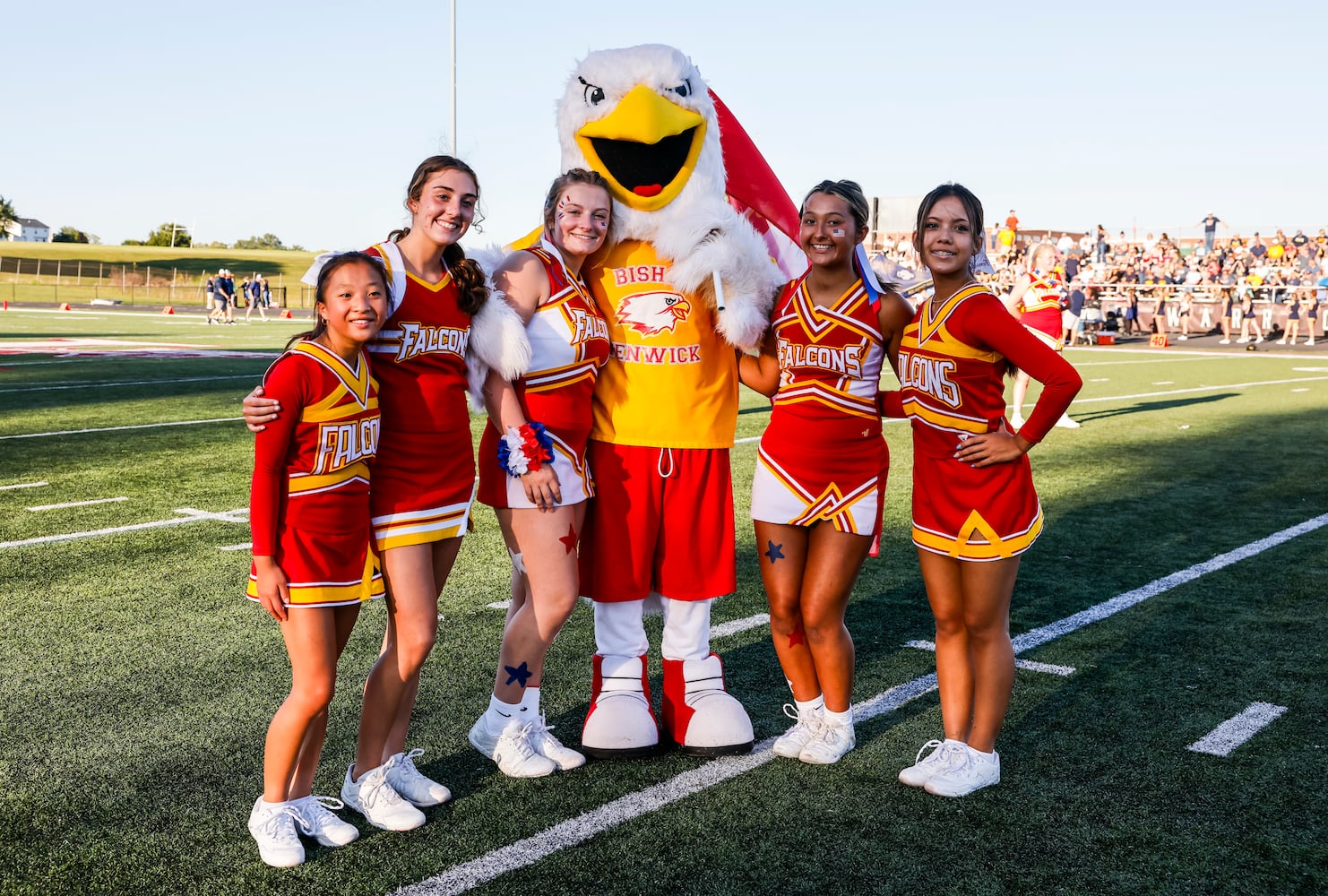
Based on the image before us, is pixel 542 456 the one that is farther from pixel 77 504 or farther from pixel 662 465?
pixel 77 504

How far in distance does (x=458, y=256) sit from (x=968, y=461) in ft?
5.15

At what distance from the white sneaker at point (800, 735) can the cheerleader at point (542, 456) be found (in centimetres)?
Result: 62

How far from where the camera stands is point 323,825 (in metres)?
2.96

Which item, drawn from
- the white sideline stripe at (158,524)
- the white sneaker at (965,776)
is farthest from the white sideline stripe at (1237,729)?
the white sideline stripe at (158,524)

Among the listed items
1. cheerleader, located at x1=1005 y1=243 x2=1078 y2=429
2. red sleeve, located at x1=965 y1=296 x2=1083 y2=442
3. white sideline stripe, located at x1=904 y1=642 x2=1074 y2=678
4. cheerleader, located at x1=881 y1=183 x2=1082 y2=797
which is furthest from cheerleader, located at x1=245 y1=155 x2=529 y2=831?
cheerleader, located at x1=1005 y1=243 x2=1078 y2=429

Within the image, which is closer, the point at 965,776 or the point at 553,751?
the point at 965,776

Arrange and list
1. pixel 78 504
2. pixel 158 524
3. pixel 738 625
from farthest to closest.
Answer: pixel 78 504 → pixel 158 524 → pixel 738 625

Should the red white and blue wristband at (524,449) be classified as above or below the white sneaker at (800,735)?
above

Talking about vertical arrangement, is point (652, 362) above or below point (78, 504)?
above

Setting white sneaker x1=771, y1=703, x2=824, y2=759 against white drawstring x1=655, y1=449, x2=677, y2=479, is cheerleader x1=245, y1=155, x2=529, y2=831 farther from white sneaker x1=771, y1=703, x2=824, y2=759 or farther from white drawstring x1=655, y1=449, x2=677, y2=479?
white sneaker x1=771, y1=703, x2=824, y2=759

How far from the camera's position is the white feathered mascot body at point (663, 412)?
3.68 m

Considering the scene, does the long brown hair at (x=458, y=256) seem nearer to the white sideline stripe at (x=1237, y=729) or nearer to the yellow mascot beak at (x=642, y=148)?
the yellow mascot beak at (x=642, y=148)

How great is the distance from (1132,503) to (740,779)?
17.2 feet

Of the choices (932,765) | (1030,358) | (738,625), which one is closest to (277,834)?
(932,765)
